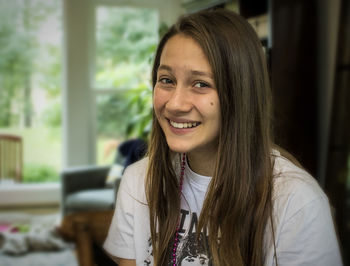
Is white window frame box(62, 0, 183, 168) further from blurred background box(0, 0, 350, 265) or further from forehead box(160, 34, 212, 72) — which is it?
forehead box(160, 34, 212, 72)

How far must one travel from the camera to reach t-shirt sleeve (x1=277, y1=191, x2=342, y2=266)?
99cm

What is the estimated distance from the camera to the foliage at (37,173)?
4680mm

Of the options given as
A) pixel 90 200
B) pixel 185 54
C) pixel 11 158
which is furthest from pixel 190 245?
pixel 11 158

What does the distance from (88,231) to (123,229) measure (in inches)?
5.9

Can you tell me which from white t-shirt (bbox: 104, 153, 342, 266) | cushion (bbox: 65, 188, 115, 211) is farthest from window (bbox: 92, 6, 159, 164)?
white t-shirt (bbox: 104, 153, 342, 266)

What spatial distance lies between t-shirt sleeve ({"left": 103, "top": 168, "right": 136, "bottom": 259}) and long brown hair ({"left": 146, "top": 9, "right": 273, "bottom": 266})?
0.32ft

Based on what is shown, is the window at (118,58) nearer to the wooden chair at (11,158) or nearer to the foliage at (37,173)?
the foliage at (37,173)

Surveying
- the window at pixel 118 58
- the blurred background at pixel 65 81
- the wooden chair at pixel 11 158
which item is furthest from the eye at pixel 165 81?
the wooden chair at pixel 11 158

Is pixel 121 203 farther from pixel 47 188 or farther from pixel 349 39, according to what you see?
pixel 47 188

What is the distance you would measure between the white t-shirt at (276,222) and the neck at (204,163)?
20mm

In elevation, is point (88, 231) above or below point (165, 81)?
below

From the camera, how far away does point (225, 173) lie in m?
1.09

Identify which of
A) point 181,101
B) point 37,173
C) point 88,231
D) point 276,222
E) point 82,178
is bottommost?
point 37,173

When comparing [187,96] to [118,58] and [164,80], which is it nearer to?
[164,80]
